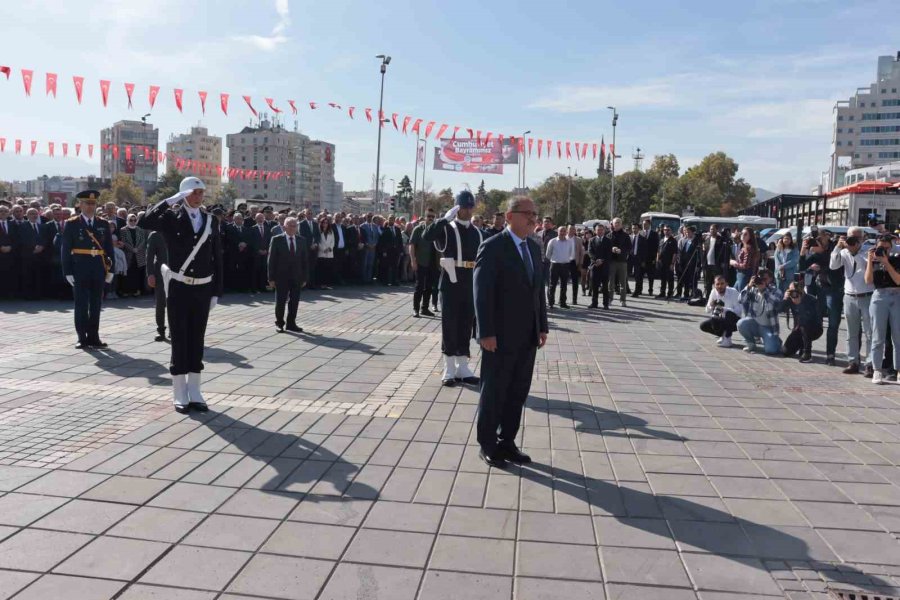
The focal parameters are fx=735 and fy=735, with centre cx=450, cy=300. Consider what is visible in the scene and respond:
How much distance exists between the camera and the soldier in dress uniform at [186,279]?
6504 mm

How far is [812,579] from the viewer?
3594mm

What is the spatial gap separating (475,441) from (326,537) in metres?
2.05

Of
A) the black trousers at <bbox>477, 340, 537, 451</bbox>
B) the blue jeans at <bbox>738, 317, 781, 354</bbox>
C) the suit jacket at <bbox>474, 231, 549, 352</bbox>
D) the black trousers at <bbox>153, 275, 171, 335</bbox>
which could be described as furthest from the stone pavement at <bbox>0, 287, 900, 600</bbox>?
the blue jeans at <bbox>738, 317, 781, 354</bbox>

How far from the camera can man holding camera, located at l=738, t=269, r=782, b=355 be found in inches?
425

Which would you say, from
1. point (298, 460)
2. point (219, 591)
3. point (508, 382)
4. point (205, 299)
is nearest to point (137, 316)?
point (205, 299)

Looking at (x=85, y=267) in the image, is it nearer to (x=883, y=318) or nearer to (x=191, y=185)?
Answer: (x=191, y=185)

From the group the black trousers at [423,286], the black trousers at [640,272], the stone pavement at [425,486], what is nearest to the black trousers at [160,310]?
the stone pavement at [425,486]

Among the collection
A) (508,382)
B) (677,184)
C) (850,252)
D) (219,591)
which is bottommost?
(219,591)

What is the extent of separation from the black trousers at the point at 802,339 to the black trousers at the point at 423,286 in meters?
6.36

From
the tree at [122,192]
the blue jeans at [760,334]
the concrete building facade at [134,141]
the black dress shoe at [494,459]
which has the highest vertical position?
the concrete building facade at [134,141]

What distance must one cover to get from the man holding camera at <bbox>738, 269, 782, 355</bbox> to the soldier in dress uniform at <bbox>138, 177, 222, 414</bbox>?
799cm

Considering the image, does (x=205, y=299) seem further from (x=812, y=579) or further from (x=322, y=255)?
(x=322, y=255)

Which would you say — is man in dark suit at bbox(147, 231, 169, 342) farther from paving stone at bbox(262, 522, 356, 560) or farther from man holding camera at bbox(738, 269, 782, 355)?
man holding camera at bbox(738, 269, 782, 355)

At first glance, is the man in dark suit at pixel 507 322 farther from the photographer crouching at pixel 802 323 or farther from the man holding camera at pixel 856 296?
the photographer crouching at pixel 802 323
